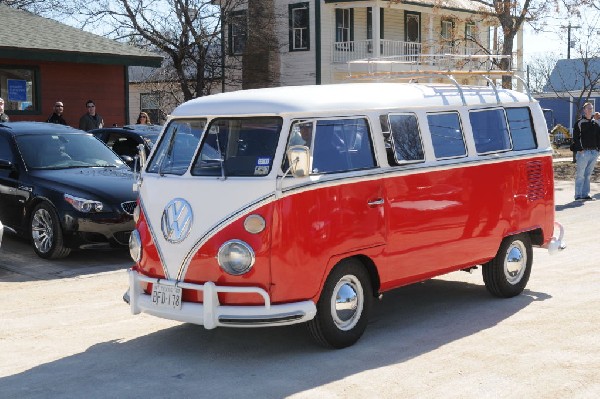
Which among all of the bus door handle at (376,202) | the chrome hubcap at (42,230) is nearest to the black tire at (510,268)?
the bus door handle at (376,202)

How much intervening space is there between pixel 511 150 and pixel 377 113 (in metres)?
2.07

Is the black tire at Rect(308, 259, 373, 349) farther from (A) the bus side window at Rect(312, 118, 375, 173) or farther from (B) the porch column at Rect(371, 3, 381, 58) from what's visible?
(B) the porch column at Rect(371, 3, 381, 58)

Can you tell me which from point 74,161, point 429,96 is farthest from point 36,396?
point 74,161

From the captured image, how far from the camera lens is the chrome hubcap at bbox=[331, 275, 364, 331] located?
6984mm

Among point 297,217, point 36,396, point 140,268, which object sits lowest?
point 36,396

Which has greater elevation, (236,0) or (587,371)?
(236,0)

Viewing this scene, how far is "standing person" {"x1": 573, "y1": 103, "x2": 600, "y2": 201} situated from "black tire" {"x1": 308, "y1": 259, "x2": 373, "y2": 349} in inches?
501

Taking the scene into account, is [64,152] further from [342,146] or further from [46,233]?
[342,146]

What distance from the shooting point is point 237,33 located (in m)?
38.1

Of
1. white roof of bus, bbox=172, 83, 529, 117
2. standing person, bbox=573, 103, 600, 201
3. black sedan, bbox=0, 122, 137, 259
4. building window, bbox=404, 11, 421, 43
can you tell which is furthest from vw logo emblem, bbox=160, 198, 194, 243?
building window, bbox=404, 11, 421, 43

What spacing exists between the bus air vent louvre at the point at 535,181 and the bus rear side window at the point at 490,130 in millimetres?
384

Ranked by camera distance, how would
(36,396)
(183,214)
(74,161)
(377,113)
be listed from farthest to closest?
(74,161)
(377,113)
(183,214)
(36,396)

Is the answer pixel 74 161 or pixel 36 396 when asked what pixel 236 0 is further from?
pixel 36 396

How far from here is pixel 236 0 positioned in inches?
1451
